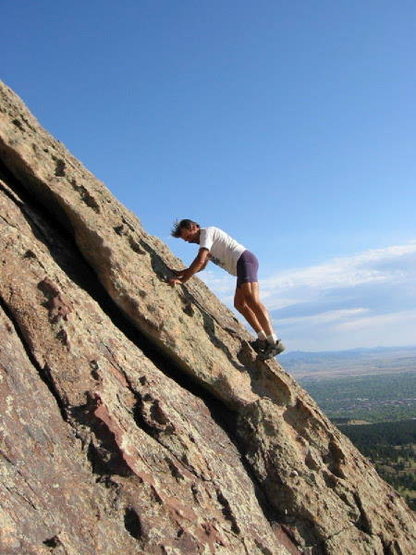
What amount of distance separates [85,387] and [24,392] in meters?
1.12

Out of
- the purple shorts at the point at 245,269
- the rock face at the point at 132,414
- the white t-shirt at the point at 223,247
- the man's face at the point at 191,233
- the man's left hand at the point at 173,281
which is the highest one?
the man's face at the point at 191,233

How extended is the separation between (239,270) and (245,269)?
0.18 metres

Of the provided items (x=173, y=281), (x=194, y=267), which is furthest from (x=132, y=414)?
(x=194, y=267)

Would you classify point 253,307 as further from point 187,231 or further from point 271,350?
point 187,231

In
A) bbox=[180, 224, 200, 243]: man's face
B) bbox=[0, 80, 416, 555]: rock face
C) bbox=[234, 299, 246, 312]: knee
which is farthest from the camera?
bbox=[234, 299, 246, 312]: knee

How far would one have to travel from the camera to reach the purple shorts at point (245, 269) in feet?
45.2

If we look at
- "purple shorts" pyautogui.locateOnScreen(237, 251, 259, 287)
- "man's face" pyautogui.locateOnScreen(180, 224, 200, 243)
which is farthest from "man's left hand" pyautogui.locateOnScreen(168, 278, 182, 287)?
"purple shorts" pyautogui.locateOnScreen(237, 251, 259, 287)

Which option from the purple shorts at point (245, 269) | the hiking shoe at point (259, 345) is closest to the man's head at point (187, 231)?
the purple shorts at point (245, 269)

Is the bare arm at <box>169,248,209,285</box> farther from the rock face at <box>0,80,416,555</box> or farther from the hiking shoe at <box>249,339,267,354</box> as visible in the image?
the hiking shoe at <box>249,339,267,354</box>

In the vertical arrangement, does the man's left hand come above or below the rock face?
above

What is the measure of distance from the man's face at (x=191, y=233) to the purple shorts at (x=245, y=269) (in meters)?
1.44

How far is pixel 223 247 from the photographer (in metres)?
14.0

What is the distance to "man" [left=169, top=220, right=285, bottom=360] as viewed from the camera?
13586 mm

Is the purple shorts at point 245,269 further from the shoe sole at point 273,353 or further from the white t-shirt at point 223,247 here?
the shoe sole at point 273,353
